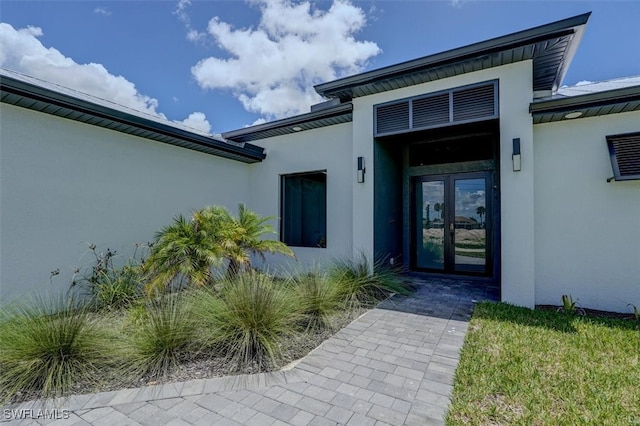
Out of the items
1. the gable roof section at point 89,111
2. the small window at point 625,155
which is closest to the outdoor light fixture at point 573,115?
the small window at point 625,155

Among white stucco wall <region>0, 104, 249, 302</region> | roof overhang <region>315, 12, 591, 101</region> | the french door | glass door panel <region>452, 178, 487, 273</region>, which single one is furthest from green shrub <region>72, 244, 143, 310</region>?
glass door panel <region>452, 178, 487, 273</region>

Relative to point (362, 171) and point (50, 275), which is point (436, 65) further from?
point (50, 275)

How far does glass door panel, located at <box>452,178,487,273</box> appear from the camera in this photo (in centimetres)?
732

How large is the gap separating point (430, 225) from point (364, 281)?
319cm

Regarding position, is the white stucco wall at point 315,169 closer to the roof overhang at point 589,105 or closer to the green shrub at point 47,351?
the roof overhang at point 589,105

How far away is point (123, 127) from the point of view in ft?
19.2

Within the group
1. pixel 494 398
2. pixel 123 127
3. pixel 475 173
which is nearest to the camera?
pixel 494 398

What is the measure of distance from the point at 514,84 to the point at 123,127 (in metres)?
7.53

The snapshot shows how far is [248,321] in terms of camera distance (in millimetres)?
3518

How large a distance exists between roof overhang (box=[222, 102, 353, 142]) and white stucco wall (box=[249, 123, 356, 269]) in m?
0.16

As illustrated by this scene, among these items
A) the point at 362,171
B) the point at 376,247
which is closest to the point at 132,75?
the point at 362,171

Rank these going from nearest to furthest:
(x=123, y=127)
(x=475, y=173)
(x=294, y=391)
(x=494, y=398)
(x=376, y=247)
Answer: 1. (x=494, y=398)
2. (x=294, y=391)
3. (x=123, y=127)
4. (x=376, y=247)
5. (x=475, y=173)

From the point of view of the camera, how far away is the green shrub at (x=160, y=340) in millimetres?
3049

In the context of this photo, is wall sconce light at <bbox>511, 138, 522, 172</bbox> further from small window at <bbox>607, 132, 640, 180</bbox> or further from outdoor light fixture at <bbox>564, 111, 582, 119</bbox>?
small window at <bbox>607, 132, 640, 180</bbox>
